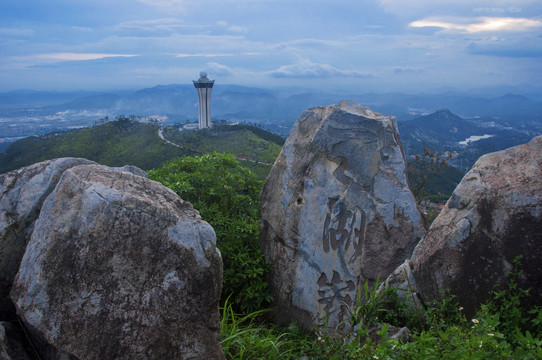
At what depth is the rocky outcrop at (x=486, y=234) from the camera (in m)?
3.41

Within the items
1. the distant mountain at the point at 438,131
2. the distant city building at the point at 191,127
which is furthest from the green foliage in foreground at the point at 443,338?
the distant mountain at the point at 438,131

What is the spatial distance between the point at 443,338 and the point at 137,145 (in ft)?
166

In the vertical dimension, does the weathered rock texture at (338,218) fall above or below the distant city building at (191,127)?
above

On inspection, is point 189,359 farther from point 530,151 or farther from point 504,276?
point 530,151

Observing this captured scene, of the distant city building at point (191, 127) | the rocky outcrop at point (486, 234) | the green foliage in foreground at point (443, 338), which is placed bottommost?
the distant city building at point (191, 127)

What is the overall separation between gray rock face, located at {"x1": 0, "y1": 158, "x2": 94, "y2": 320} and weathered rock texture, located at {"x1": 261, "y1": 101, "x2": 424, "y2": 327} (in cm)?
342

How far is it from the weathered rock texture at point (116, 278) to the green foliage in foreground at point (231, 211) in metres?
2.29

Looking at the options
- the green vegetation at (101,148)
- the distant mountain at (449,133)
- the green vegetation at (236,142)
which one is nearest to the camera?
the green vegetation at (101,148)

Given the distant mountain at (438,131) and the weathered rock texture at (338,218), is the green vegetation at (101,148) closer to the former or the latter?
the weathered rock texture at (338,218)

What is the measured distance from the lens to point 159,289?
309cm

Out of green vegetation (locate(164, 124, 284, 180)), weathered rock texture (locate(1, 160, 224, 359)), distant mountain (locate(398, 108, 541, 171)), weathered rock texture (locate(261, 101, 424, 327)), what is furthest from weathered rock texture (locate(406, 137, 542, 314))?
distant mountain (locate(398, 108, 541, 171))

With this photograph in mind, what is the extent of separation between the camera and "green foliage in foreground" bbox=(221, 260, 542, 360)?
2402mm

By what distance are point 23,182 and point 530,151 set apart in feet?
16.3

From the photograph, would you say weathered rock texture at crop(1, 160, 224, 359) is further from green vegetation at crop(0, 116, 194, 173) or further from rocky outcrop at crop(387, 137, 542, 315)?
green vegetation at crop(0, 116, 194, 173)
